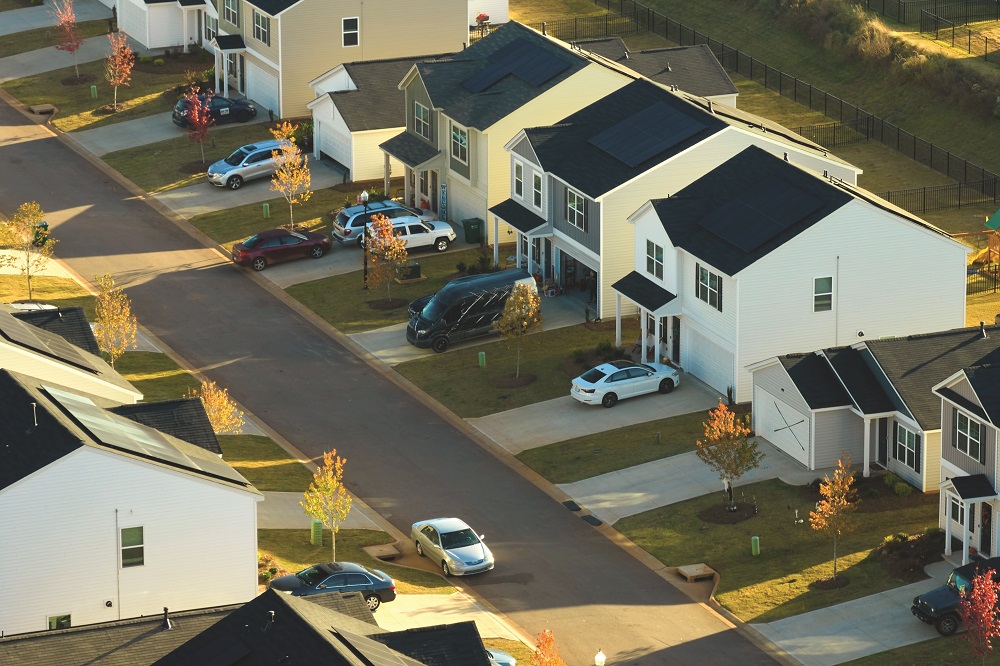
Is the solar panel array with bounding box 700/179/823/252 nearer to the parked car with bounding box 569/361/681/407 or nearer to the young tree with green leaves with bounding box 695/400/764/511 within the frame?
the parked car with bounding box 569/361/681/407

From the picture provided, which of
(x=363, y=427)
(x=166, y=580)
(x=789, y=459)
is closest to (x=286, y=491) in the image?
(x=363, y=427)

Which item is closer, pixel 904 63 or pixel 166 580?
pixel 166 580

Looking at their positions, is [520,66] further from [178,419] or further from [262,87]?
[178,419]

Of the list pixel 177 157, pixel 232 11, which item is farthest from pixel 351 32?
pixel 177 157

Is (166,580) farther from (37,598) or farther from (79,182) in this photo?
(79,182)

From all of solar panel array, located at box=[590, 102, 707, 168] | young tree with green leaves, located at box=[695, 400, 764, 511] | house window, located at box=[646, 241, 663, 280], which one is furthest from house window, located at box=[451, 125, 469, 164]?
young tree with green leaves, located at box=[695, 400, 764, 511]
